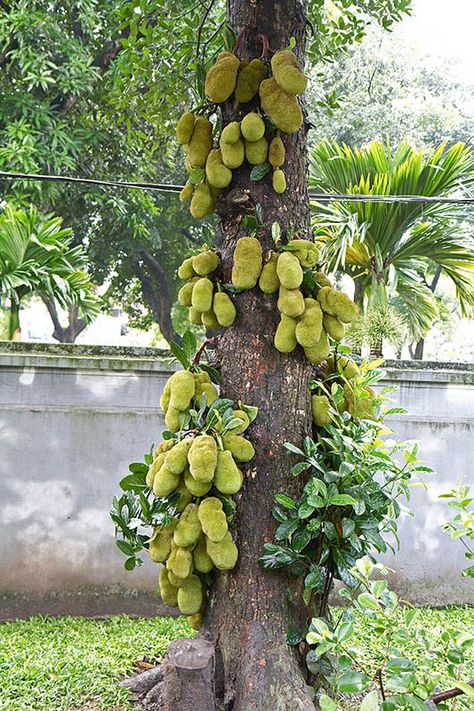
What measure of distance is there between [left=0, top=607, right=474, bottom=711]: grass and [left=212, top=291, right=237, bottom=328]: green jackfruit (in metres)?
1.05

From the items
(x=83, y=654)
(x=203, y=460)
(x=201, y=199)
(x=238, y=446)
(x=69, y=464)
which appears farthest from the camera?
(x=69, y=464)

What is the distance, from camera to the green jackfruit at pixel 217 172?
75.7 inches

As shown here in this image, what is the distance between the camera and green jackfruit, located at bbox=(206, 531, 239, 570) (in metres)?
1.72

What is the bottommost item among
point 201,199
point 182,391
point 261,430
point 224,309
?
point 261,430

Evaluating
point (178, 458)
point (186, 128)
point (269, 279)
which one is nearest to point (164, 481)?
point (178, 458)

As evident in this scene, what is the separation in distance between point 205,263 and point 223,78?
1.75 ft

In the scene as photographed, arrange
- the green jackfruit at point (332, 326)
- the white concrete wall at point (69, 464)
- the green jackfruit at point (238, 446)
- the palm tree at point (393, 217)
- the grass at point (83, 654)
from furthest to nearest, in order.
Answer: the palm tree at point (393, 217) < the white concrete wall at point (69, 464) < the grass at point (83, 654) < the green jackfruit at point (332, 326) < the green jackfruit at point (238, 446)

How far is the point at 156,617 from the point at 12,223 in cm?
227

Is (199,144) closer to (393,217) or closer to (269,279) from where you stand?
(269,279)

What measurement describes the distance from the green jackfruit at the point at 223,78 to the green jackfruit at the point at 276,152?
0.63 feet

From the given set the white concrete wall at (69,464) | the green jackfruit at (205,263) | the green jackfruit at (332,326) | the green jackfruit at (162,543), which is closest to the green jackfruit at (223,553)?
the green jackfruit at (162,543)

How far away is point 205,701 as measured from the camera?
1.64m

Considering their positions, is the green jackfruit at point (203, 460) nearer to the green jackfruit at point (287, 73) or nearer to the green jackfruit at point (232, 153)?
the green jackfruit at point (232, 153)

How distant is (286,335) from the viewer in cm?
181
